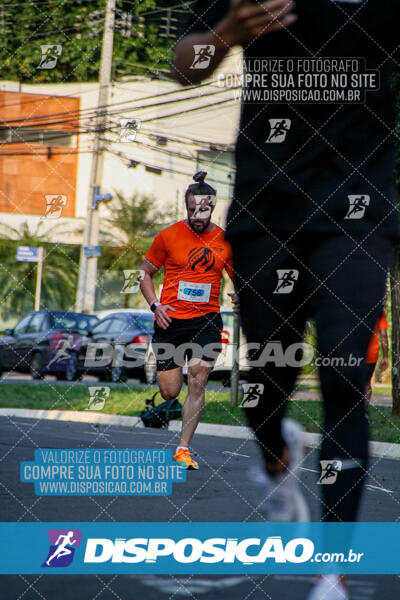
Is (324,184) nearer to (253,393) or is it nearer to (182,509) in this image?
(253,393)

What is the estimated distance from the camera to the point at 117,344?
10719 mm

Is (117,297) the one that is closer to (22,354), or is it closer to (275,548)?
(22,354)

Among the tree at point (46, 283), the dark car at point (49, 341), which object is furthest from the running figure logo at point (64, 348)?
the tree at point (46, 283)

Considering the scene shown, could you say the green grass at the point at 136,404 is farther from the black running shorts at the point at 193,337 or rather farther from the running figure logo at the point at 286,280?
the running figure logo at the point at 286,280

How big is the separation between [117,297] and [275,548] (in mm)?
25628

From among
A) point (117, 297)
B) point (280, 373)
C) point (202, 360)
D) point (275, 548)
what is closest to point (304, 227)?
point (280, 373)

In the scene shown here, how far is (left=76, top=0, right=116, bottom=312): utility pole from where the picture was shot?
6705 millimetres

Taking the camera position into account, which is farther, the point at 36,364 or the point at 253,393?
the point at 36,364

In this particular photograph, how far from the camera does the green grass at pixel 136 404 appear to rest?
852 centimetres

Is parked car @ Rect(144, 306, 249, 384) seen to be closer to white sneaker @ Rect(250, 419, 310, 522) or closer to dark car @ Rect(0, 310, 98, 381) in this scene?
dark car @ Rect(0, 310, 98, 381)

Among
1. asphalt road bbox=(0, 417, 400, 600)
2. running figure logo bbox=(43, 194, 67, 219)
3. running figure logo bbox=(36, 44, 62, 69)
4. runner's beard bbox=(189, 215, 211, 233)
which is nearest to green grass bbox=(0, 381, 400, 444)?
asphalt road bbox=(0, 417, 400, 600)

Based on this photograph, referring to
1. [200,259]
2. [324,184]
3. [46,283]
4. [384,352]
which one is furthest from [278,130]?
[46,283]

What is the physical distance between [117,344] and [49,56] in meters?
6.75

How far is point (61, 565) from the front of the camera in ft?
7.14
